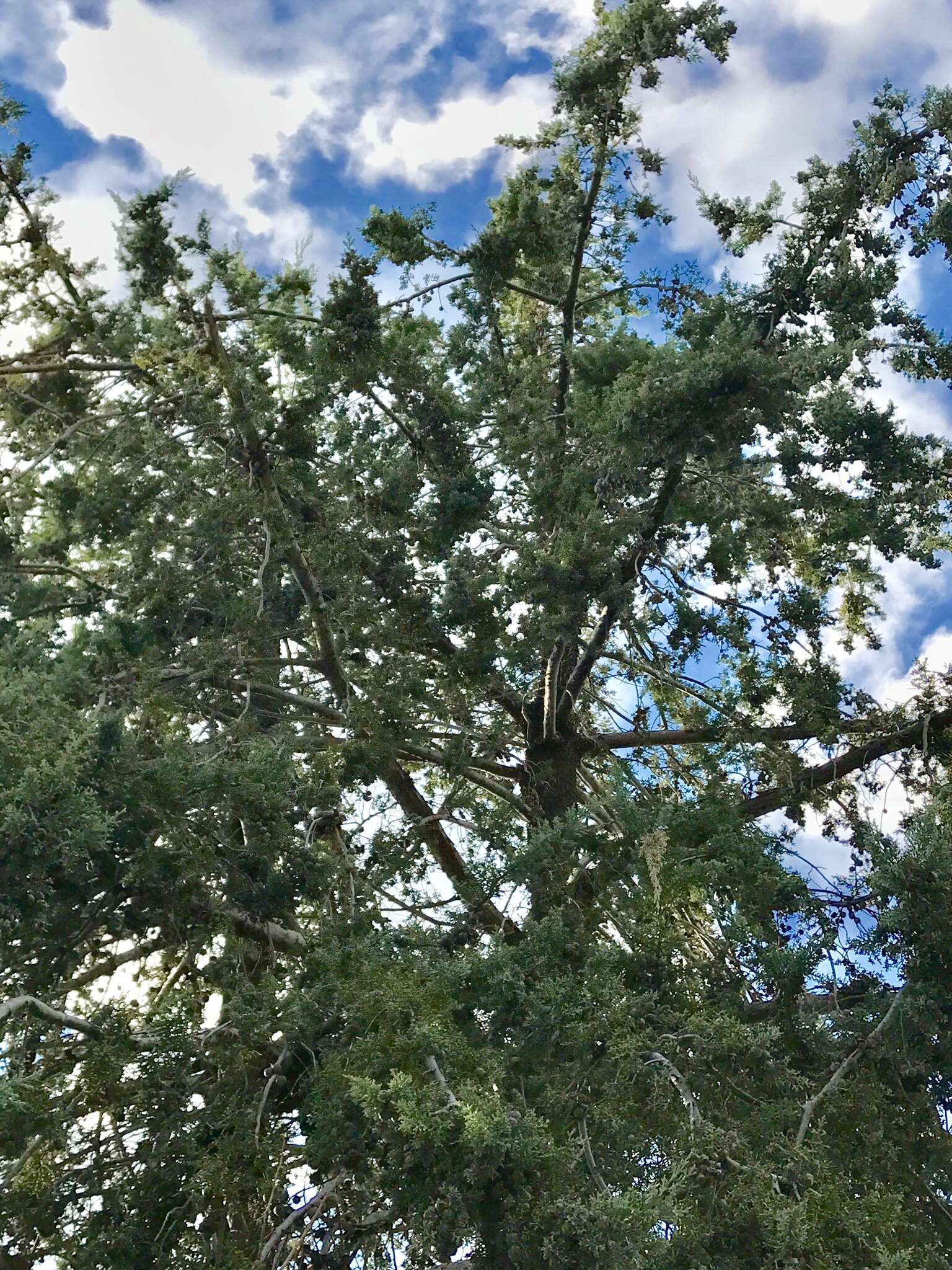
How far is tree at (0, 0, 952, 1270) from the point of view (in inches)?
252

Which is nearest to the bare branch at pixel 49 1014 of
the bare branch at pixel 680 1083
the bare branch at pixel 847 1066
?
the bare branch at pixel 680 1083

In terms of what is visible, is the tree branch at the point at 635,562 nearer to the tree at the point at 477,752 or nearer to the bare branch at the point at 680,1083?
the tree at the point at 477,752

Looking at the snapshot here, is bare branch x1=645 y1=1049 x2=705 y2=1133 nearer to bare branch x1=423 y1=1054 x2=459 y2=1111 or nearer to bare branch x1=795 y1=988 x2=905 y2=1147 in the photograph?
bare branch x1=795 y1=988 x2=905 y2=1147

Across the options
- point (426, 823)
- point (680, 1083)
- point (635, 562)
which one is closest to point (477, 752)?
point (426, 823)

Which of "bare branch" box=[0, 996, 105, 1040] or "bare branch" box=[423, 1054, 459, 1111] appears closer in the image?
"bare branch" box=[423, 1054, 459, 1111]

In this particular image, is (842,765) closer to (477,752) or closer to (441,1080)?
(477,752)

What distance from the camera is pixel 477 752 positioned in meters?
10.3

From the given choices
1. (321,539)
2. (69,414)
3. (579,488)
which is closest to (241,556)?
(321,539)

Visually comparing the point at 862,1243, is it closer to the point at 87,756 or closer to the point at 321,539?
the point at 87,756

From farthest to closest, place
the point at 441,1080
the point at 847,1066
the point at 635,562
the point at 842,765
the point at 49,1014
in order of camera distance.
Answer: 1. the point at 842,765
2. the point at 635,562
3. the point at 847,1066
4. the point at 49,1014
5. the point at 441,1080

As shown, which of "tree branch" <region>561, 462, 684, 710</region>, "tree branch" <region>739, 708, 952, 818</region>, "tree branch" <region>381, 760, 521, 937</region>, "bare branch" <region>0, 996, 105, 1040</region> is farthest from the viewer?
"tree branch" <region>381, 760, 521, 937</region>

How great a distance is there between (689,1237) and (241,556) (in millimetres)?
6513

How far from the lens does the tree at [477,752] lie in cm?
640

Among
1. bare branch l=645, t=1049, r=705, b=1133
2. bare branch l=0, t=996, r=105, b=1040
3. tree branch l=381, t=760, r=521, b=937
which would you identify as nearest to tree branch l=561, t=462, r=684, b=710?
tree branch l=381, t=760, r=521, b=937
